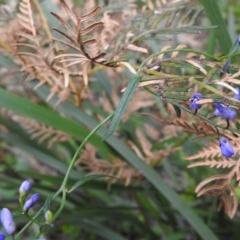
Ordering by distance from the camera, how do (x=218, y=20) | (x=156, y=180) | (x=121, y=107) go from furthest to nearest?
1. (x=156, y=180)
2. (x=218, y=20)
3. (x=121, y=107)

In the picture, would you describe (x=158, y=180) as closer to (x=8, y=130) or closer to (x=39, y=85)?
(x=39, y=85)

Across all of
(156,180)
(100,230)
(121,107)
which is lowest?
(100,230)

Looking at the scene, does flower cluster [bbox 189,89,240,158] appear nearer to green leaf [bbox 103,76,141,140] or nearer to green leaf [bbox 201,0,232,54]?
green leaf [bbox 103,76,141,140]

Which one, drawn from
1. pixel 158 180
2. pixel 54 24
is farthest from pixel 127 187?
pixel 54 24

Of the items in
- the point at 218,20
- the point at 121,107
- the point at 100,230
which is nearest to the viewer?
the point at 121,107

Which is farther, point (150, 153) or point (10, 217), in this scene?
point (150, 153)

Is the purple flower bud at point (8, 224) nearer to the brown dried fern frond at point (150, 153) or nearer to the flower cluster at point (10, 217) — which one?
the flower cluster at point (10, 217)

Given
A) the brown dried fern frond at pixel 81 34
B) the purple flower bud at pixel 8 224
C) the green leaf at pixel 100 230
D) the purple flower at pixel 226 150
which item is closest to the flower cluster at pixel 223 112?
the purple flower at pixel 226 150

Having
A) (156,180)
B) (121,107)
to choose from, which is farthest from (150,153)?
(121,107)

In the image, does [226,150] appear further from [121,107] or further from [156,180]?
[156,180]
